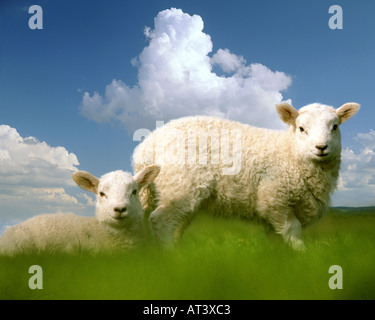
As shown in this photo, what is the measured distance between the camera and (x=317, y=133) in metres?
6.42

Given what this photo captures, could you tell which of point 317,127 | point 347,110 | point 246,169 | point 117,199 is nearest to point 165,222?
point 117,199

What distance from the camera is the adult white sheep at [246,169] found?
6.41 m

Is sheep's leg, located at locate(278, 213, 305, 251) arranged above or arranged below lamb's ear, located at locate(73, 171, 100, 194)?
below

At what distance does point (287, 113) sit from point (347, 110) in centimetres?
97

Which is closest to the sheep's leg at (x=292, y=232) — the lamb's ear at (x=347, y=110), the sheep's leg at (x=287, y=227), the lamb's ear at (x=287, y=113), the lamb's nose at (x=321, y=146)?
the sheep's leg at (x=287, y=227)

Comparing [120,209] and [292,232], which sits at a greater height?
[120,209]

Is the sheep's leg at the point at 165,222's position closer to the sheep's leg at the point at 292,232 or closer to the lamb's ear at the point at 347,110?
the sheep's leg at the point at 292,232

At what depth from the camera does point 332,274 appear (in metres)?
4.82

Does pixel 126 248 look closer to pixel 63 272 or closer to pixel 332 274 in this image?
pixel 63 272

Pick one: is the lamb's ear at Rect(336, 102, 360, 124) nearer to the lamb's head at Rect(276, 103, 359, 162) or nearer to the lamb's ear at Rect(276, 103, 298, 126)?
the lamb's head at Rect(276, 103, 359, 162)

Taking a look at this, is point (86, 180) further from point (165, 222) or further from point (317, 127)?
point (317, 127)

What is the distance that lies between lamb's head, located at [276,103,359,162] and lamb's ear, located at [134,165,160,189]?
2.33m

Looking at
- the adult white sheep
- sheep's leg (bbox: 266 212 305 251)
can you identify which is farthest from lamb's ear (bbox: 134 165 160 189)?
sheep's leg (bbox: 266 212 305 251)

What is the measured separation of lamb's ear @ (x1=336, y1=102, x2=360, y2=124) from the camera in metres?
6.81
